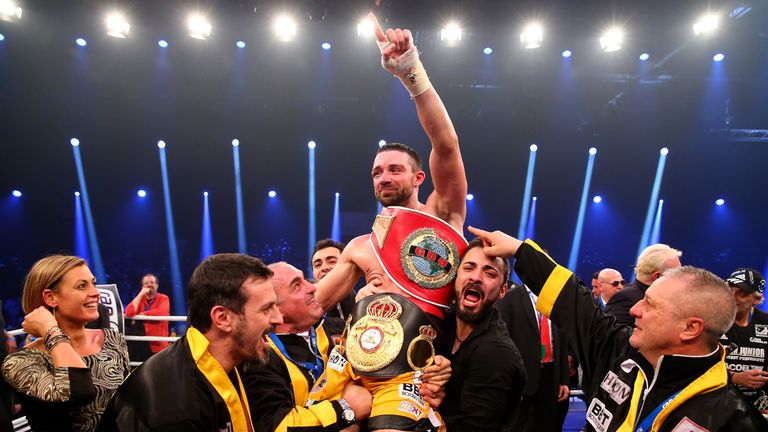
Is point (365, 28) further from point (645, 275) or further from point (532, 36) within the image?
point (645, 275)

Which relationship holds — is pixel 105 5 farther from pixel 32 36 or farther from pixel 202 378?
pixel 202 378

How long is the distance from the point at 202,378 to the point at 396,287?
2.91 ft

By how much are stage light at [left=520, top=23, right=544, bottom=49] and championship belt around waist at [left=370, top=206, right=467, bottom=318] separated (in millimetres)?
7851

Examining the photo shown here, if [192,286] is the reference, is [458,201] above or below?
above

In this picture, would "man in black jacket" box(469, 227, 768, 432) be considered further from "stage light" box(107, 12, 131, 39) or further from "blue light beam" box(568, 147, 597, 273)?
"blue light beam" box(568, 147, 597, 273)

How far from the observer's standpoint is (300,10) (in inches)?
346

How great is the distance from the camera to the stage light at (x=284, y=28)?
350 inches

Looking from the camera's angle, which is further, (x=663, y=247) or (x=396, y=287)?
(x=663, y=247)

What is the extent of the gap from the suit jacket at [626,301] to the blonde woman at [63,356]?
290cm

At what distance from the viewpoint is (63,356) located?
1.97 m

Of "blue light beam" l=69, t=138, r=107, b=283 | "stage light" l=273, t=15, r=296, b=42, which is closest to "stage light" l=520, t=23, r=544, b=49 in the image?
"stage light" l=273, t=15, r=296, b=42

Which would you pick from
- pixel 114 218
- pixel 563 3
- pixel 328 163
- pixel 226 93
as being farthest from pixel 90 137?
pixel 563 3

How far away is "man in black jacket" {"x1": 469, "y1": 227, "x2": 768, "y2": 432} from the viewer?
1513 mm

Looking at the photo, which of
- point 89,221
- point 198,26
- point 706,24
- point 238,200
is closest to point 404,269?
point 198,26
